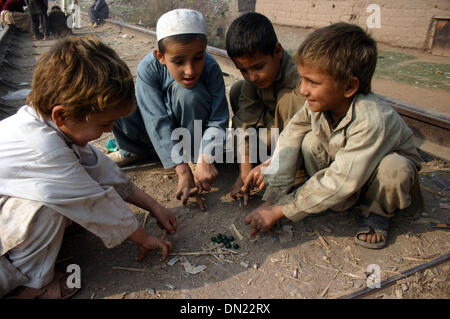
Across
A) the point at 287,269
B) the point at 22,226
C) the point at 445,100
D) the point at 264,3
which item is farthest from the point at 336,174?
the point at 264,3

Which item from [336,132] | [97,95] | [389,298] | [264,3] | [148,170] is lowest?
[389,298]

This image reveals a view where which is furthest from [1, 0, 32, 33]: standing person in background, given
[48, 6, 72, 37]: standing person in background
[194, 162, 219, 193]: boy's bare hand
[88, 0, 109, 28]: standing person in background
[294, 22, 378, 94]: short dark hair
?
[294, 22, 378, 94]: short dark hair

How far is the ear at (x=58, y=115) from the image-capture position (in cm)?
179

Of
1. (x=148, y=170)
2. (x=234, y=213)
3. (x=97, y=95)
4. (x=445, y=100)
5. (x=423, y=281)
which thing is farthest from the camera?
(x=445, y=100)

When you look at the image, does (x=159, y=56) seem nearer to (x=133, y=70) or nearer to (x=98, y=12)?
(x=133, y=70)

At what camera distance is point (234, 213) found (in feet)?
9.27

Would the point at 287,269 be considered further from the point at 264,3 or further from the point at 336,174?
the point at 264,3

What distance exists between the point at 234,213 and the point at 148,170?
1.15 metres

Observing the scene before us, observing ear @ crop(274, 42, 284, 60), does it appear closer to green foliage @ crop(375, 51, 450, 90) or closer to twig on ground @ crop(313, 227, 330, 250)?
Result: twig on ground @ crop(313, 227, 330, 250)

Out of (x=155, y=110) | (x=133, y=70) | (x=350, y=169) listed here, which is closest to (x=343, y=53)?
(x=350, y=169)

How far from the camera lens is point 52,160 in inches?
71.5

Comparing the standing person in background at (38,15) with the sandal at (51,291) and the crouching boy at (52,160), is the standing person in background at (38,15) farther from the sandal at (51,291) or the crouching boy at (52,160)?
the sandal at (51,291)

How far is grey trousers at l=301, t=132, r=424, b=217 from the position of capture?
7.10 feet
